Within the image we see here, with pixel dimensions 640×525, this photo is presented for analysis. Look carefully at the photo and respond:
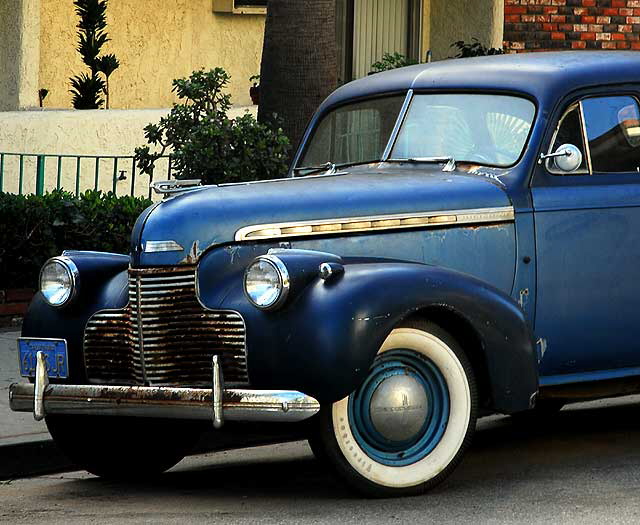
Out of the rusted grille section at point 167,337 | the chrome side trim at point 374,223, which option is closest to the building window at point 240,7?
the chrome side trim at point 374,223

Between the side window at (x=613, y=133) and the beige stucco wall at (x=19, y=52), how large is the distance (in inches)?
298

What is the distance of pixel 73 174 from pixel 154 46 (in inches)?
92.5

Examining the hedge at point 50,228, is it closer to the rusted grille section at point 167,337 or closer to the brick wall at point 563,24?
the rusted grille section at point 167,337

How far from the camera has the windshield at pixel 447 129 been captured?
7223 millimetres

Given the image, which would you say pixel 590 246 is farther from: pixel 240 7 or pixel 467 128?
pixel 240 7

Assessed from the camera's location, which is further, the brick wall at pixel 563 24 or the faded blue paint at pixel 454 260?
the brick wall at pixel 563 24

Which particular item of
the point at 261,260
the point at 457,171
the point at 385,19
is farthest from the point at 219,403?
the point at 385,19

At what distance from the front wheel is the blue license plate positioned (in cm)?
119

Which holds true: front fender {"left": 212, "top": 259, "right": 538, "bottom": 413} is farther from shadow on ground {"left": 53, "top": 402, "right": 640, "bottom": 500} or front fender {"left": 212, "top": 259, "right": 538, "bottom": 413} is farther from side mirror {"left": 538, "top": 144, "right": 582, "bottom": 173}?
side mirror {"left": 538, "top": 144, "right": 582, "bottom": 173}

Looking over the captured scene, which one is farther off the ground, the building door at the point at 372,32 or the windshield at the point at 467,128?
the building door at the point at 372,32

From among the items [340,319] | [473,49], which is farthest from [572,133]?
[473,49]

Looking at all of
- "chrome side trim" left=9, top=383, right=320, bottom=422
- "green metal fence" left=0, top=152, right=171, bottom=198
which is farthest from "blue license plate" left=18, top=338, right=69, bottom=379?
"green metal fence" left=0, top=152, right=171, bottom=198

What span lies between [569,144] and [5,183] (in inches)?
276

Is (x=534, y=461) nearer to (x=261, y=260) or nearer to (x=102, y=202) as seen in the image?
(x=261, y=260)
